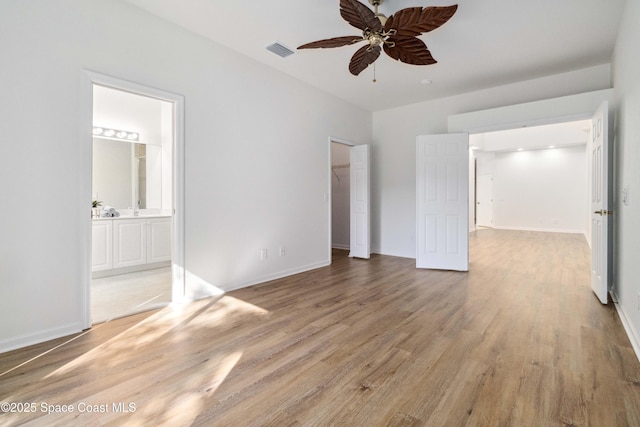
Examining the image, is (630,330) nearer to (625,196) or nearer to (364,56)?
(625,196)

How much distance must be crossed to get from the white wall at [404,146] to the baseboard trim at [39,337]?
4.88m

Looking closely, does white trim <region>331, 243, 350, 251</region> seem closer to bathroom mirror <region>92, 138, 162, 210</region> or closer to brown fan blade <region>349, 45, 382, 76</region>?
bathroom mirror <region>92, 138, 162, 210</region>

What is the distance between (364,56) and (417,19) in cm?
69

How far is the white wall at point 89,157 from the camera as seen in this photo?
2.23 metres

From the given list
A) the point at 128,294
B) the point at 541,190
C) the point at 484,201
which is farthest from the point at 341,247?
the point at 541,190

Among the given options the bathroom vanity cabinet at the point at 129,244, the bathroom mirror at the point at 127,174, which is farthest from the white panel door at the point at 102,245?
the bathroom mirror at the point at 127,174

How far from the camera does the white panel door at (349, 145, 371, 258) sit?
5.56m

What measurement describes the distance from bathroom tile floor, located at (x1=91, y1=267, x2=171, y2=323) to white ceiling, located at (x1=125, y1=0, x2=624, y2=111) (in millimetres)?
2933

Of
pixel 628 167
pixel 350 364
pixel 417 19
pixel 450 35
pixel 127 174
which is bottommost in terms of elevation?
pixel 350 364

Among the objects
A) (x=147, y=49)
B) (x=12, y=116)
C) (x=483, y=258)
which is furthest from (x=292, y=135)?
(x=483, y=258)

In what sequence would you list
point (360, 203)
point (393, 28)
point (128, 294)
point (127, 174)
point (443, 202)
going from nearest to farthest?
point (393, 28)
point (128, 294)
point (443, 202)
point (127, 174)
point (360, 203)

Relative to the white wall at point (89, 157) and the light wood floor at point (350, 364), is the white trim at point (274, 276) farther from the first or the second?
the light wood floor at point (350, 364)

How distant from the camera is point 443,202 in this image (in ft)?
15.6

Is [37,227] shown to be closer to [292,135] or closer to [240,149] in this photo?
[240,149]
